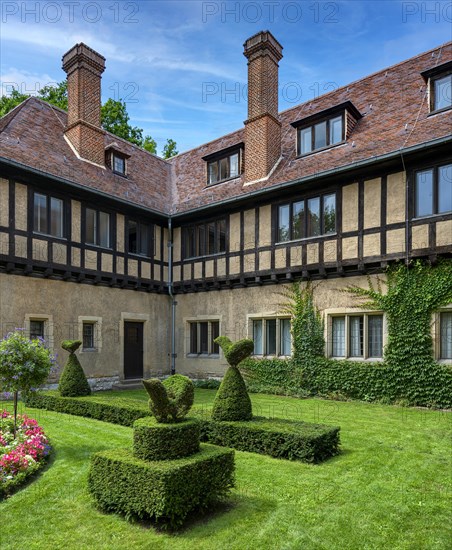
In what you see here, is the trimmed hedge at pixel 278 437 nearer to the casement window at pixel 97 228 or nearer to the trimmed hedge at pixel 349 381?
the trimmed hedge at pixel 349 381

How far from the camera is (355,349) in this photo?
13.1 m

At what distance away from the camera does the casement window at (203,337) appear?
1667 cm

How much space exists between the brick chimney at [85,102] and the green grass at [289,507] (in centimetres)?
1177

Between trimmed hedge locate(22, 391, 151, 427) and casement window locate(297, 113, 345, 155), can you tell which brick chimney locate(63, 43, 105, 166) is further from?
trimmed hedge locate(22, 391, 151, 427)

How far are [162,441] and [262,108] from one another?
44.7ft

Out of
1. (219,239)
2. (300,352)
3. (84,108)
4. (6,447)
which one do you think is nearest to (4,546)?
(6,447)

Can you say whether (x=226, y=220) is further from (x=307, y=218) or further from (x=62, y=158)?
(x=62, y=158)

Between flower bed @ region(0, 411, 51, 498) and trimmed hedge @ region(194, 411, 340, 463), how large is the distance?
264cm

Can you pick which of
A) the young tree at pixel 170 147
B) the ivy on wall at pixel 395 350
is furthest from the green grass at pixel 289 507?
the young tree at pixel 170 147

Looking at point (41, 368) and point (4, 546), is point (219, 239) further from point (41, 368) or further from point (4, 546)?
point (4, 546)

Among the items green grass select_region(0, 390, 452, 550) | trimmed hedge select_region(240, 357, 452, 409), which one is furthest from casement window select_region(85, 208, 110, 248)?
green grass select_region(0, 390, 452, 550)

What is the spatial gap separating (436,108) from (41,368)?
480 inches

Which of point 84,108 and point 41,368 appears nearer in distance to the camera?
point 41,368

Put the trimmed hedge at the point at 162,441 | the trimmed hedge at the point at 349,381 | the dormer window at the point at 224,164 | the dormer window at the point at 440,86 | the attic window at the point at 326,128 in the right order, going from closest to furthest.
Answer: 1. the trimmed hedge at the point at 162,441
2. the trimmed hedge at the point at 349,381
3. the dormer window at the point at 440,86
4. the attic window at the point at 326,128
5. the dormer window at the point at 224,164
